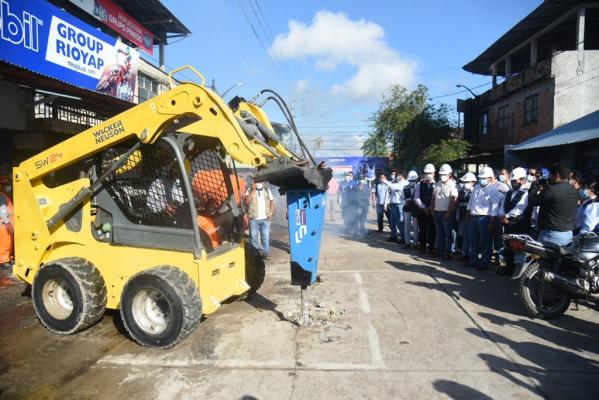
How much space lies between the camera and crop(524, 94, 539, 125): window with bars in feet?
68.9

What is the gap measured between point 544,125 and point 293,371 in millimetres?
21021

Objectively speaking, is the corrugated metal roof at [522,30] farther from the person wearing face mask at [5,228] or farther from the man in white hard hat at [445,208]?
the person wearing face mask at [5,228]

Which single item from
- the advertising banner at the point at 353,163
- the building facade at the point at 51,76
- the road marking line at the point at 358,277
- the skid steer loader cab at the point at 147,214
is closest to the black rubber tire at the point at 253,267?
the skid steer loader cab at the point at 147,214

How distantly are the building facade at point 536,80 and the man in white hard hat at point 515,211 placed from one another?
1331 cm

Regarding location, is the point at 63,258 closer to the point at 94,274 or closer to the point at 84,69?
the point at 94,274

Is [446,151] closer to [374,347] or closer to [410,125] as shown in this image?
[410,125]

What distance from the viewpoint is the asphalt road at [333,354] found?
3488 mm

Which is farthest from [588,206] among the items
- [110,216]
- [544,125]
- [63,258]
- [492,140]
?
[492,140]

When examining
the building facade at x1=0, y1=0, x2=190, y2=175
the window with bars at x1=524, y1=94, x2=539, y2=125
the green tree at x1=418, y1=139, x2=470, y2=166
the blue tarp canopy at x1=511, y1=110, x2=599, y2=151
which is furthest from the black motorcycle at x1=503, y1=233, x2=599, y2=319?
the green tree at x1=418, y1=139, x2=470, y2=166

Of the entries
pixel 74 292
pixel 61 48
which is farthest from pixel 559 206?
pixel 61 48

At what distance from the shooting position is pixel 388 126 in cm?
2886

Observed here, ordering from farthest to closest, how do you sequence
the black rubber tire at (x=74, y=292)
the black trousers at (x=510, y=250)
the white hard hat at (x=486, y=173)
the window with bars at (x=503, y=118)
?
1. the window with bars at (x=503, y=118)
2. the white hard hat at (x=486, y=173)
3. the black trousers at (x=510, y=250)
4. the black rubber tire at (x=74, y=292)

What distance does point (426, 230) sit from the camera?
→ 29.8 ft

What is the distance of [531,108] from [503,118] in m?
3.68
